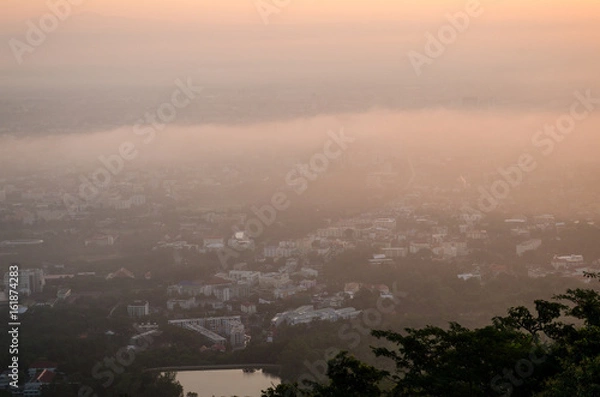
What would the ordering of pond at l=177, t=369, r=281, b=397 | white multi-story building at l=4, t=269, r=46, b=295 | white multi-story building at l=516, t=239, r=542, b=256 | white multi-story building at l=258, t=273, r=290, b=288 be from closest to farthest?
pond at l=177, t=369, r=281, b=397
white multi-story building at l=4, t=269, r=46, b=295
white multi-story building at l=258, t=273, r=290, b=288
white multi-story building at l=516, t=239, r=542, b=256

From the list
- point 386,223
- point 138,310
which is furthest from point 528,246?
point 138,310

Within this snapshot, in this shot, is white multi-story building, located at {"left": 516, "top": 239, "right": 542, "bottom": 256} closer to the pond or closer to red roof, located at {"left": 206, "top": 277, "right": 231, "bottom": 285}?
red roof, located at {"left": 206, "top": 277, "right": 231, "bottom": 285}

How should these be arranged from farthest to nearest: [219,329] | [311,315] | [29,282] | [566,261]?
1. [566,261]
2. [29,282]
3. [311,315]
4. [219,329]

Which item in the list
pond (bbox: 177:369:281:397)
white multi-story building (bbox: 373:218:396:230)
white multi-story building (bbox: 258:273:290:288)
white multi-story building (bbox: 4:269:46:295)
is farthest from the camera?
white multi-story building (bbox: 373:218:396:230)

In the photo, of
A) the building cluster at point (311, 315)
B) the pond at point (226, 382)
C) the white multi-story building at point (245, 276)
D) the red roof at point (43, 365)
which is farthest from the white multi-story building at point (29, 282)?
the pond at point (226, 382)

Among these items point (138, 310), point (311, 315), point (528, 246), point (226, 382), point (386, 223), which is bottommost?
point (226, 382)

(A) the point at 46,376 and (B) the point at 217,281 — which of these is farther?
(B) the point at 217,281

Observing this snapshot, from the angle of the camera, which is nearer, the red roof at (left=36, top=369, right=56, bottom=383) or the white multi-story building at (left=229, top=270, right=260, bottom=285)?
the red roof at (left=36, top=369, right=56, bottom=383)

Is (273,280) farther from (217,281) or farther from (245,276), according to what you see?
(217,281)

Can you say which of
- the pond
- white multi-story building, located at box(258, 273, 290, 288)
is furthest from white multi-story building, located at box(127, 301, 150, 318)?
the pond

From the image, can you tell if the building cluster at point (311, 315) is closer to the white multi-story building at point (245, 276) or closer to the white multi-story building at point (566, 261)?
the white multi-story building at point (245, 276)

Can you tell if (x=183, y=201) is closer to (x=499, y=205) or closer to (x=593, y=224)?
(x=499, y=205)
